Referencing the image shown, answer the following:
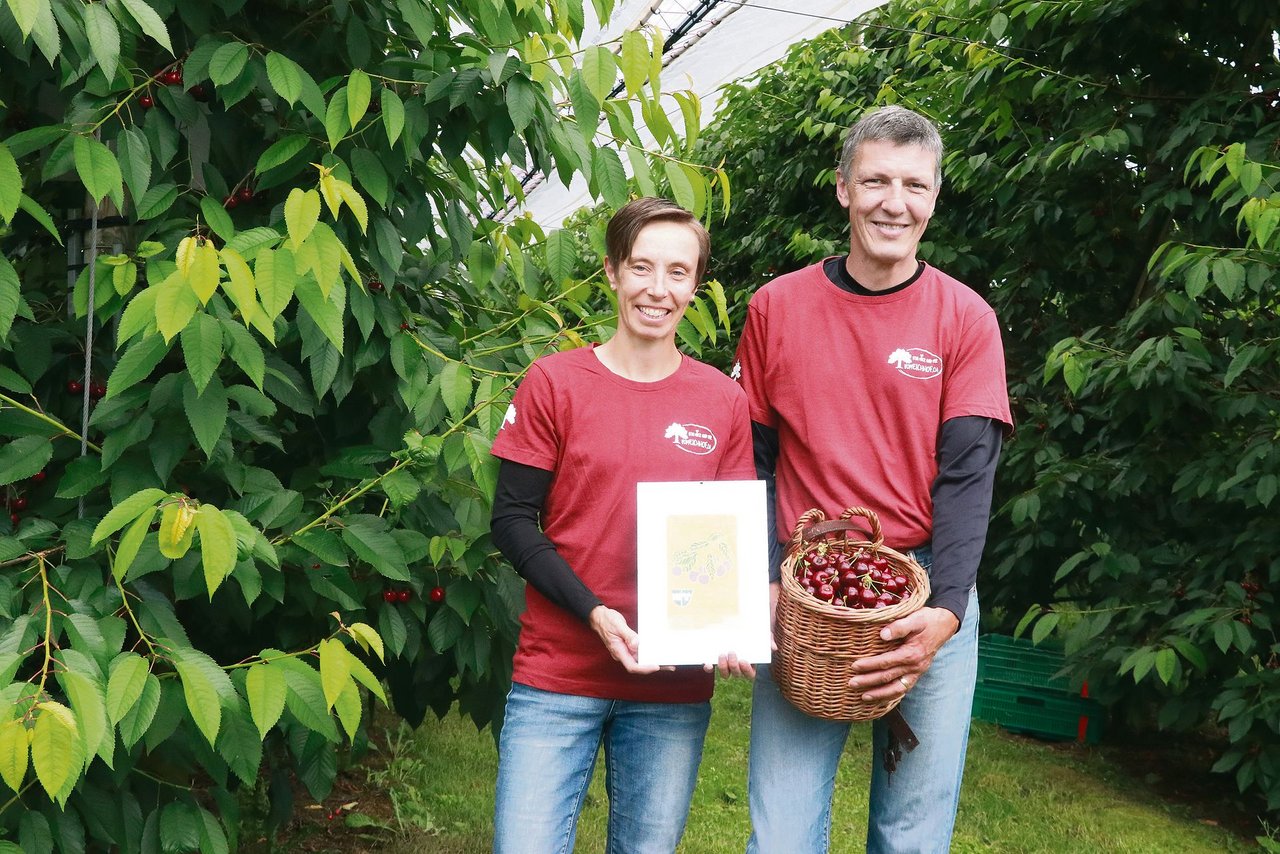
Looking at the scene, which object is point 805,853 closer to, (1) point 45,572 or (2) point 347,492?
(2) point 347,492

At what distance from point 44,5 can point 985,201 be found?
526 cm

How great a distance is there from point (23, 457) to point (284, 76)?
783mm

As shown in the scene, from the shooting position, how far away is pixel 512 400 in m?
2.25

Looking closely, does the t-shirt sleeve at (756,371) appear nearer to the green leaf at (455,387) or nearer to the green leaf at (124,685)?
the green leaf at (455,387)

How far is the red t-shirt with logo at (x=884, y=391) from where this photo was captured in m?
2.18

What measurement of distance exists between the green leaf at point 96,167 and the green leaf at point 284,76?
30cm

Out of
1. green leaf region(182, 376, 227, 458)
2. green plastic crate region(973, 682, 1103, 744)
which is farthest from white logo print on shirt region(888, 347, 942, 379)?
green plastic crate region(973, 682, 1103, 744)

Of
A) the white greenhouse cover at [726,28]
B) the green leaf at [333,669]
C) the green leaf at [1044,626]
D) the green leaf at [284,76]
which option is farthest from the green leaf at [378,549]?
the white greenhouse cover at [726,28]

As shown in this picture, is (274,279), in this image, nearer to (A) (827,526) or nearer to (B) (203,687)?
(B) (203,687)

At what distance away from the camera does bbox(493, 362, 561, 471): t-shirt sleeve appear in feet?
6.93

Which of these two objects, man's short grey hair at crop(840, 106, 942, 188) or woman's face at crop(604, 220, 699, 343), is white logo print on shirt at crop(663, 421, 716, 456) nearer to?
woman's face at crop(604, 220, 699, 343)

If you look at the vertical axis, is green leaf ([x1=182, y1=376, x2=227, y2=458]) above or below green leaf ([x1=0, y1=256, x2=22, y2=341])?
below

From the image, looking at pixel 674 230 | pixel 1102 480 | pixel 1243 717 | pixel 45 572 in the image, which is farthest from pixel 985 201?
pixel 45 572

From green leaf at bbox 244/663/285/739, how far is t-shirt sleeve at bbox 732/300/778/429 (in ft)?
3.36
